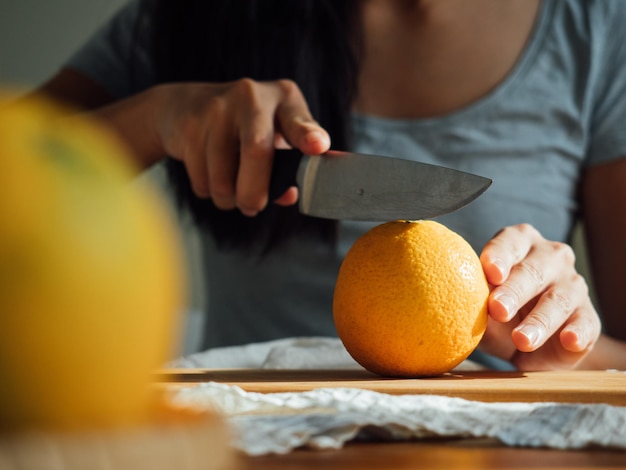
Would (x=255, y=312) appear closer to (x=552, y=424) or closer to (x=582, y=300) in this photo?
(x=582, y=300)

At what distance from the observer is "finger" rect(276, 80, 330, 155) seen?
757 millimetres

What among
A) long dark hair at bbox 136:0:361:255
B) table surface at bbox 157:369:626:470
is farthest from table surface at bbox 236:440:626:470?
long dark hair at bbox 136:0:361:255

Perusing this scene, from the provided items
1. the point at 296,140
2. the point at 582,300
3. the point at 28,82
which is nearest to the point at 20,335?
the point at 296,140

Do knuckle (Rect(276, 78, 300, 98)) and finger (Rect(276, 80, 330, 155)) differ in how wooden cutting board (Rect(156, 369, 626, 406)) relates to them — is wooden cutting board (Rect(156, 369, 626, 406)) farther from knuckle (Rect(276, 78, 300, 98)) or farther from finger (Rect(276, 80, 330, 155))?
knuckle (Rect(276, 78, 300, 98))

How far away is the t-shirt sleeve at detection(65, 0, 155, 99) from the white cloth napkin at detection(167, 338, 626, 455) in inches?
45.6

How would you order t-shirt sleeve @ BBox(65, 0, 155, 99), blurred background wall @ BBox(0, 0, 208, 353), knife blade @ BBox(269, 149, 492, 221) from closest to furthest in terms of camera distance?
1. knife blade @ BBox(269, 149, 492, 221)
2. t-shirt sleeve @ BBox(65, 0, 155, 99)
3. blurred background wall @ BBox(0, 0, 208, 353)

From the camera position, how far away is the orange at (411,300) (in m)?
0.63

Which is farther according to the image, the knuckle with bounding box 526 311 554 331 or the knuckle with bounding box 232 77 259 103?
the knuckle with bounding box 232 77 259 103

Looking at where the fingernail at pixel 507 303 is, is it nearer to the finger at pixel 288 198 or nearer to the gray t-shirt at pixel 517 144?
the finger at pixel 288 198

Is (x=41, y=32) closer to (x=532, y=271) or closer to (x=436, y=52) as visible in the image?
(x=436, y=52)

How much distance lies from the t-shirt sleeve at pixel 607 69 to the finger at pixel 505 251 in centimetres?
63

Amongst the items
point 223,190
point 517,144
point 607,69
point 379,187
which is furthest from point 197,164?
point 607,69

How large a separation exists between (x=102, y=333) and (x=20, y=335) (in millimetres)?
23

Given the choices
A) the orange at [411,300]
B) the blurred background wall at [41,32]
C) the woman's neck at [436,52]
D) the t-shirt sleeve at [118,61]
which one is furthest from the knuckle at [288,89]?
the blurred background wall at [41,32]
